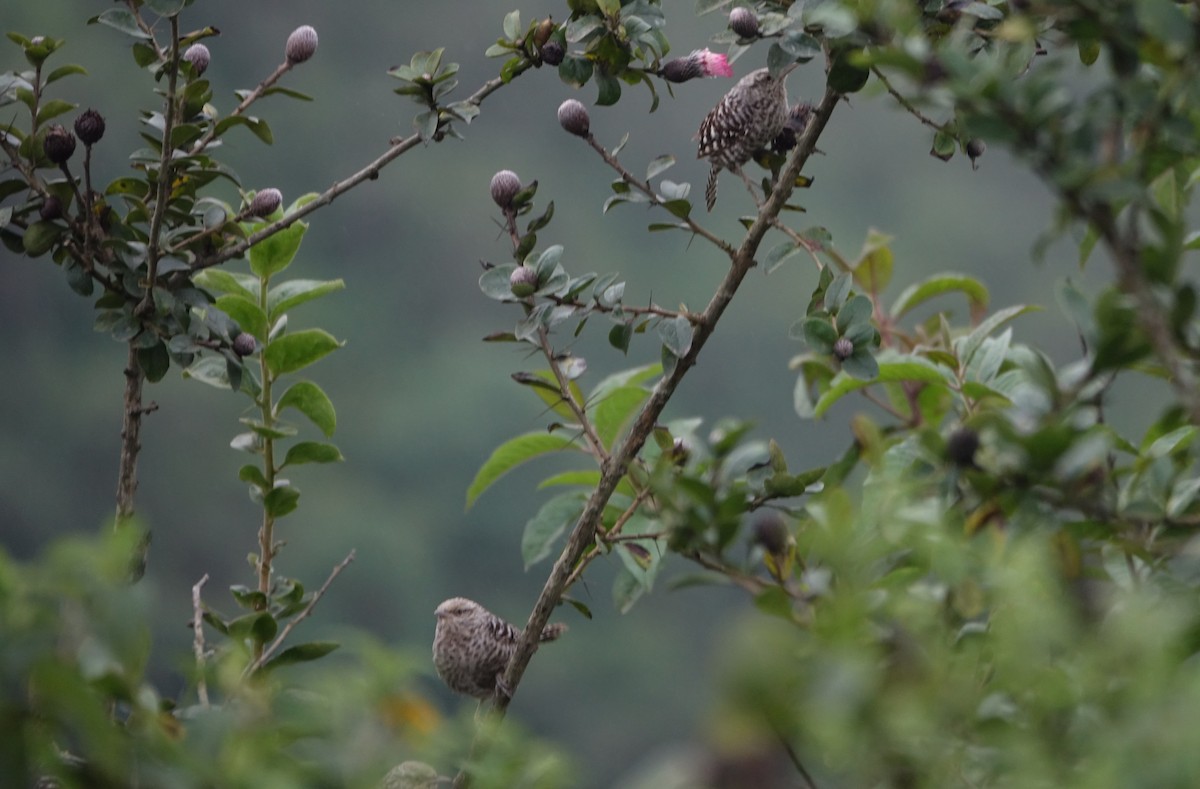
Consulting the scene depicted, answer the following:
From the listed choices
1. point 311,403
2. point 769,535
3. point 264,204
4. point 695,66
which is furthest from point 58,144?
point 769,535

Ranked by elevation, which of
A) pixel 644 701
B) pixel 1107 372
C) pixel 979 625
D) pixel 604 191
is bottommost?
pixel 644 701

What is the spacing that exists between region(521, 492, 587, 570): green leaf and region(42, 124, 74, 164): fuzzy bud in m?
0.47

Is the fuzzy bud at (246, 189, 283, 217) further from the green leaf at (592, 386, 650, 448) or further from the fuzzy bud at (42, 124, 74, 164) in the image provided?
the green leaf at (592, 386, 650, 448)

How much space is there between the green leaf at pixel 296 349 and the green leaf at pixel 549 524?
0.76 feet

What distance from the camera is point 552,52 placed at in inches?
35.9

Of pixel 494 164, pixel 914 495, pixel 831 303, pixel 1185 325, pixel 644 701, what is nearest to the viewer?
pixel 1185 325

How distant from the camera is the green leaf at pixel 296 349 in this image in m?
0.96

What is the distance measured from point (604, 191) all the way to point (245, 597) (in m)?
7.36

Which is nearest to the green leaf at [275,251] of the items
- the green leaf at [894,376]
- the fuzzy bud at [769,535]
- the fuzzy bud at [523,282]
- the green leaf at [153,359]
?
the green leaf at [153,359]

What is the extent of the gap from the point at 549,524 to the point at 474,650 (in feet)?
0.55

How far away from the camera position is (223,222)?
0.92m

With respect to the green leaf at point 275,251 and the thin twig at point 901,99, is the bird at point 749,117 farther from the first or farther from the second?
the green leaf at point 275,251

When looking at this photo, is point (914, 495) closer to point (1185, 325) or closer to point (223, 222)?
point (1185, 325)

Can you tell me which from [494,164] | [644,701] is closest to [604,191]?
[494,164]
